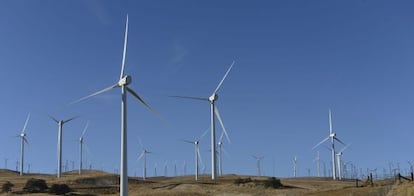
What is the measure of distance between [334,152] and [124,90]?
107207 millimetres

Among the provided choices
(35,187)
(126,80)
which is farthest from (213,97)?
(126,80)

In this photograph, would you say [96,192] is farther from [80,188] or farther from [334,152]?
[334,152]

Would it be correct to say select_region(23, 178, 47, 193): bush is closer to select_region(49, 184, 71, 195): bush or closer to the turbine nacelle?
select_region(49, 184, 71, 195): bush

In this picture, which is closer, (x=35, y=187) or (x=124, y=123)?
(x=124, y=123)

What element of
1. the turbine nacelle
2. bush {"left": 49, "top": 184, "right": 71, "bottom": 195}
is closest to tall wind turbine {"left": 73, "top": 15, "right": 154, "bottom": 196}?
the turbine nacelle

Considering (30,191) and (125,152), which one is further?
(30,191)

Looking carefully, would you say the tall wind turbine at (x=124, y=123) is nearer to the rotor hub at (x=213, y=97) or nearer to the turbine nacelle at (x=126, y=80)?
the turbine nacelle at (x=126, y=80)

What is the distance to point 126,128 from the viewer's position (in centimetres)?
6806

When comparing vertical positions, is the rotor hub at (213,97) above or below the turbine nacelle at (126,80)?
above

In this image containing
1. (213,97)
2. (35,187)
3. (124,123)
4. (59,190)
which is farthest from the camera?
(213,97)

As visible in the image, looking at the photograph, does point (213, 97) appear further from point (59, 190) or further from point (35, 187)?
point (35, 187)

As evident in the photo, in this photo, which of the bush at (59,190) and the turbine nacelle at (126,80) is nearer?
the turbine nacelle at (126,80)

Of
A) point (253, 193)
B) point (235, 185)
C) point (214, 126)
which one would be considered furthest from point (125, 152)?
point (214, 126)

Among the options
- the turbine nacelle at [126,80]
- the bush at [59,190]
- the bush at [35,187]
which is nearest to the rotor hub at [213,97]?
the bush at [59,190]
